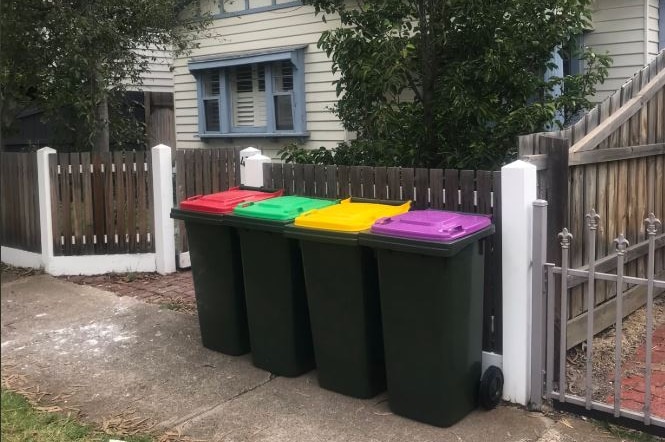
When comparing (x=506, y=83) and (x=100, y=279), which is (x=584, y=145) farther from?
(x=100, y=279)

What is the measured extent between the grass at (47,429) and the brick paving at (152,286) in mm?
2382

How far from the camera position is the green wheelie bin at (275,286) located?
15.6 feet

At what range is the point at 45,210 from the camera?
791 cm

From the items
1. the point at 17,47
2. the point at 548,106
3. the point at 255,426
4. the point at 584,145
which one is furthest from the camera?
the point at 17,47

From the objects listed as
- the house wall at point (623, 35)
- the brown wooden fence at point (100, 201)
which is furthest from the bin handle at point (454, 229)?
the house wall at point (623, 35)

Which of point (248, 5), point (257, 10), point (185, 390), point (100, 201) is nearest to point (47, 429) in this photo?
point (185, 390)

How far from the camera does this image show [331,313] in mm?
4500

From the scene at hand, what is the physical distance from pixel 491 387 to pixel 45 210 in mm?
5756

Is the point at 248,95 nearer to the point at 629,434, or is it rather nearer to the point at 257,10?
the point at 257,10

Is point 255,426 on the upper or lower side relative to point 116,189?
lower

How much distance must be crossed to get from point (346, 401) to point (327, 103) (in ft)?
24.7

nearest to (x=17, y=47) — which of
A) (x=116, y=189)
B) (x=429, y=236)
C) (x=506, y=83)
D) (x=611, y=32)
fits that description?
(x=116, y=189)

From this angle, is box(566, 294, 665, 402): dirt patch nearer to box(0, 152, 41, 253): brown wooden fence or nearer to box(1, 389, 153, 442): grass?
box(1, 389, 153, 442): grass

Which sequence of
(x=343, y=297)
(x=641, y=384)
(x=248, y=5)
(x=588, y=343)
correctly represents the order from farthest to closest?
(x=248, y=5) → (x=641, y=384) → (x=343, y=297) → (x=588, y=343)
